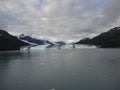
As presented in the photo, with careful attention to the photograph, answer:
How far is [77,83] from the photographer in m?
12.1

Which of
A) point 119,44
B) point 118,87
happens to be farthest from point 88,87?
point 119,44

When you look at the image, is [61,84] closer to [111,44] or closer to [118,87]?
[118,87]

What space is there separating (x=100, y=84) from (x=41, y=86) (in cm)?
438

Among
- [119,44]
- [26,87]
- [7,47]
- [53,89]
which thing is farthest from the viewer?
[119,44]

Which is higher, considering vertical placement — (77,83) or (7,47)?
(7,47)

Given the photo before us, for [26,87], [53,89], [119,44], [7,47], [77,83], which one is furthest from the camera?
[119,44]

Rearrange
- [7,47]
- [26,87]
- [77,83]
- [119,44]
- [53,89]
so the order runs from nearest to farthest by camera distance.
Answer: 1. [53,89]
2. [26,87]
3. [77,83]
4. [7,47]
5. [119,44]

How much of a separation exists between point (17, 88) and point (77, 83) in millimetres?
4452

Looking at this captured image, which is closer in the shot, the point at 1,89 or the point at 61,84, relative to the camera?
the point at 1,89

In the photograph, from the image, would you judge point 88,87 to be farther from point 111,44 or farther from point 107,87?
point 111,44

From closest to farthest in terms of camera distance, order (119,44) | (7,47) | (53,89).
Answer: (53,89) < (7,47) < (119,44)

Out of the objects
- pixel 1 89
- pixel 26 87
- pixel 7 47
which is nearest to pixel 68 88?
pixel 26 87

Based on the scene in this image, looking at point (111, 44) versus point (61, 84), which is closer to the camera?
point (61, 84)

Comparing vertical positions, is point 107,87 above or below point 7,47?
below
